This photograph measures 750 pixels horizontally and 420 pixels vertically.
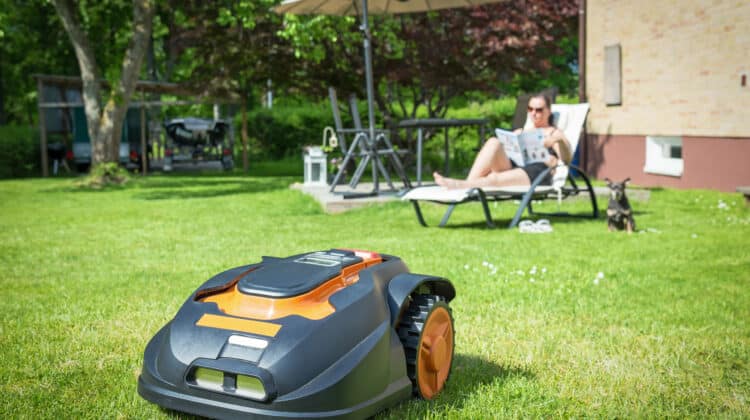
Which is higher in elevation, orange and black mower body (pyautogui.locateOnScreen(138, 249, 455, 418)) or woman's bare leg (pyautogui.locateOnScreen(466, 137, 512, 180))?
woman's bare leg (pyautogui.locateOnScreen(466, 137, 512, 180))

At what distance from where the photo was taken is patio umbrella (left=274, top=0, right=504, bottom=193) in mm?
9781

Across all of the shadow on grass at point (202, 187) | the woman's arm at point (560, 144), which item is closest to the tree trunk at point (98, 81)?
the shadow on grass at point (202, 187)

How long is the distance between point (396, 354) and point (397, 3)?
8.17 meters

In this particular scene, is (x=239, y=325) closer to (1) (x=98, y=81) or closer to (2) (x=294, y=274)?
(2) (x=294, y=274)

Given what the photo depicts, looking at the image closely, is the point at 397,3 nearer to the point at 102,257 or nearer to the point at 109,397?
the point at 102,257

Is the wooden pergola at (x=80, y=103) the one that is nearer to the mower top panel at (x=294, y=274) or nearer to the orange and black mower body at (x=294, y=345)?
the mower top panel at (x=294, y=274)

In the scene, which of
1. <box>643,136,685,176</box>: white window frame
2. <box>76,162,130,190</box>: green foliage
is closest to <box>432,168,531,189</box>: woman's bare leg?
<box>643,136,685,176</box>: white window frame

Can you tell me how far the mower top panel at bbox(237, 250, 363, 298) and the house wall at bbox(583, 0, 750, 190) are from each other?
9.82m

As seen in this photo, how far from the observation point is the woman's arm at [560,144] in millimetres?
8398

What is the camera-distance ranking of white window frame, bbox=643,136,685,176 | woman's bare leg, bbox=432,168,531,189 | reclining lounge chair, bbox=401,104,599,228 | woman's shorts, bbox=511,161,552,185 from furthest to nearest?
white window frame, bbox=643,136,685,176, woman's shorts, bbox=511,161,552,185, woman's bare leg, bbox=432,168,531,189, reclining lounge chair, bbox=401,104,599,228

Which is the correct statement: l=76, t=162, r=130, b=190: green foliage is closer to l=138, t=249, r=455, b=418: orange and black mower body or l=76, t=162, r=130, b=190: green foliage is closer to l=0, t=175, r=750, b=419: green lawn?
l=0, t=175, r=750, b=419: green lawn

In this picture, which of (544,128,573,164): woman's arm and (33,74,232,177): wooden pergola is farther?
(33,74,232,177): wooden pergola

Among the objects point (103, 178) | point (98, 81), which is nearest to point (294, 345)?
point (103, 178)

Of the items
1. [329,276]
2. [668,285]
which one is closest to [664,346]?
[668,285]
